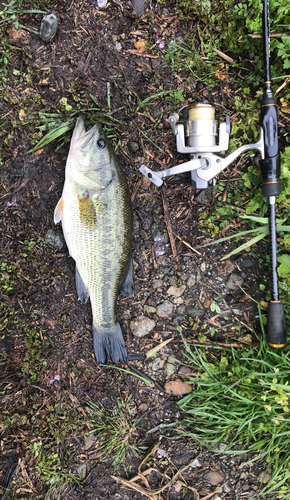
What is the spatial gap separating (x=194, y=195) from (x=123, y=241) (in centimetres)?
89

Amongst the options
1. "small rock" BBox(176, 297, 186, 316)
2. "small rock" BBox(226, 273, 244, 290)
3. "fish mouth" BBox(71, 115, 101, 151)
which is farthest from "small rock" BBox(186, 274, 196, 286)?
"fish mouth" BBox(71, 115, 101, 151)

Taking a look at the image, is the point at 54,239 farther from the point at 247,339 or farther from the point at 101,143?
the point at 247,339

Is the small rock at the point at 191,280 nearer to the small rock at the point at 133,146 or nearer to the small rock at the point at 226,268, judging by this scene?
the small rock at the point at 226,268

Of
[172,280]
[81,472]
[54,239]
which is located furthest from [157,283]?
[81,472]

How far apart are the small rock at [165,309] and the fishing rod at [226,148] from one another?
94 centimetres

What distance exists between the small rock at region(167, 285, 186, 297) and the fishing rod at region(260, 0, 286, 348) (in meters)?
0.84

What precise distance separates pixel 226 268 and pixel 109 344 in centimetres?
139

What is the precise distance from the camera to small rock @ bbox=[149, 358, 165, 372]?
10.1 feet

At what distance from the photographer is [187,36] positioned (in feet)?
9.27

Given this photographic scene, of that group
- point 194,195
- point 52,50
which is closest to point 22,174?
point 52,50

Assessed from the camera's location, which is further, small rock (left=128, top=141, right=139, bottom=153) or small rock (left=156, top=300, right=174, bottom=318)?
small rock (left=156, top=300, right=174, bottom=318)

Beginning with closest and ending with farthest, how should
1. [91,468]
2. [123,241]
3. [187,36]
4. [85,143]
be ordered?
[85,143]
[123,241]
[187,36]
[91,468]

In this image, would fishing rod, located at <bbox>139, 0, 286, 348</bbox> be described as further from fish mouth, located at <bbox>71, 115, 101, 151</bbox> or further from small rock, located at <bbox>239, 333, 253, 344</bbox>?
fish mouth, located at <bbox>71, 115, 101, 151</bbox>

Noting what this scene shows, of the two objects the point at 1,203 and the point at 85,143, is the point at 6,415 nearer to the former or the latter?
the point at 1,203
